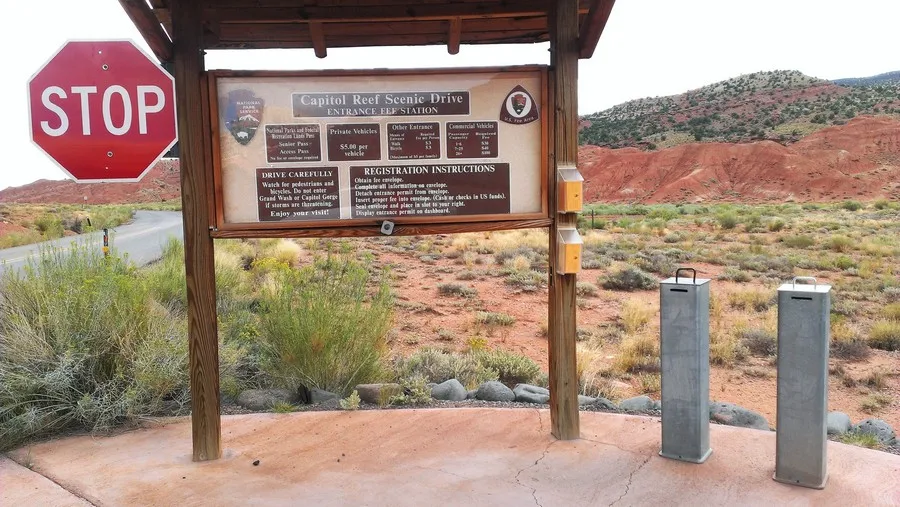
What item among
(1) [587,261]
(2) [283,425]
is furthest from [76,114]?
(1) [587,261]

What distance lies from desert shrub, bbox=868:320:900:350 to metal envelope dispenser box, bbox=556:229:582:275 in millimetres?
7652

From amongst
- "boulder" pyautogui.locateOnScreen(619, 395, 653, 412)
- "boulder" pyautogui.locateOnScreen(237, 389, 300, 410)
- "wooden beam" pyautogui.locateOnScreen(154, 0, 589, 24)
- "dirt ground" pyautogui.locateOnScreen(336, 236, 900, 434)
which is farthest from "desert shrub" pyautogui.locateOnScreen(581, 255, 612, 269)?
"wooden beam" pyautogui.locateOnScreen(154, 0, 589, 24)

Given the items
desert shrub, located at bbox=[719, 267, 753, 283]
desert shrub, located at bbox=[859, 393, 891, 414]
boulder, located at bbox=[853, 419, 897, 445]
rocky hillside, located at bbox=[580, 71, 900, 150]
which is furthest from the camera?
rocky hillside, located at bbox=[580, 71, 900, 150]

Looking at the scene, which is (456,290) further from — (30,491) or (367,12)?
(30,491)

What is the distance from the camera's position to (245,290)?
1073 cm

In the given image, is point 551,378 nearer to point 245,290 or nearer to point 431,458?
point 431,458

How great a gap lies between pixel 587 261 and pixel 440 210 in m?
14.0

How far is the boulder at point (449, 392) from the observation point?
5.82 metres

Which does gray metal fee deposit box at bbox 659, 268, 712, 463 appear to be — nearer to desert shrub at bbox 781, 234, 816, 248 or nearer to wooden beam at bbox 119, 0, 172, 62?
wooden beam at bbox 119, 0, 172, 62

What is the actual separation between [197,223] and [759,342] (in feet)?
27.3

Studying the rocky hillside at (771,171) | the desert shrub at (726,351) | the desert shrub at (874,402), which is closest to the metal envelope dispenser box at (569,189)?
the desert shrub at (874,402)

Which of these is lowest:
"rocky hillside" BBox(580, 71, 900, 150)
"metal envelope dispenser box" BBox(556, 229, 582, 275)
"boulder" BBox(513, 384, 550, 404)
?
"boulder" BBox(513, 384, 550, 404)

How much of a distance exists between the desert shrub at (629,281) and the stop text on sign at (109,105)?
1179 centimetres

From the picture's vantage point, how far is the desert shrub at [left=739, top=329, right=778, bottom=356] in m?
9.40
